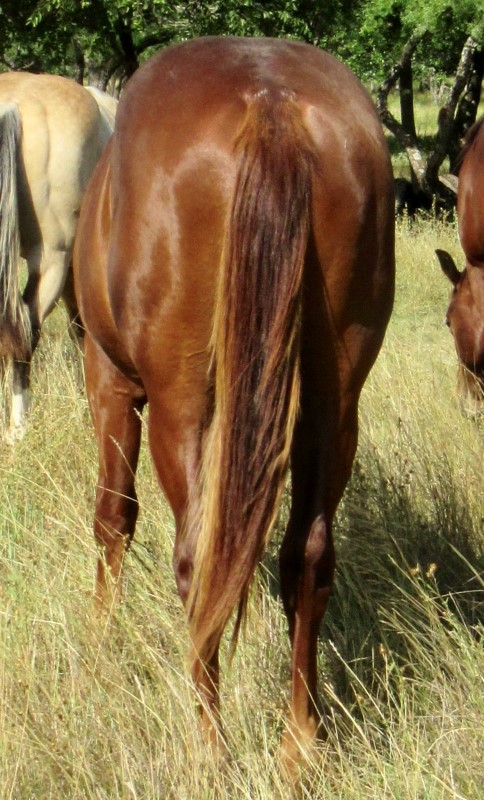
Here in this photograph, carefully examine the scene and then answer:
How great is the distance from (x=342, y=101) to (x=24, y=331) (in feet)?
11.9

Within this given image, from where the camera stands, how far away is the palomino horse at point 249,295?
2105mm

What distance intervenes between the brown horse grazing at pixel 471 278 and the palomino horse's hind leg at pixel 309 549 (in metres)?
2.35

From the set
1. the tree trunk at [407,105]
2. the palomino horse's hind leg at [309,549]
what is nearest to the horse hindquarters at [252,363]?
the palomino horse's hind leg at [309,549]

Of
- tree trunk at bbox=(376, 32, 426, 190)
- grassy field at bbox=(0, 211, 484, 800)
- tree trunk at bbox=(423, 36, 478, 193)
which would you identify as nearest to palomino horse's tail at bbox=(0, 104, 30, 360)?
grassy field at bbox=(0, 211, 484, 800)

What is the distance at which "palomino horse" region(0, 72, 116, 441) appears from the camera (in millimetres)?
5387

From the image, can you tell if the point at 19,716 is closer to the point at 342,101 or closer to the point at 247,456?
the point at 247,456

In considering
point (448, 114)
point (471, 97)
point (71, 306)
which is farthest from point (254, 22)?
point (71, 306)

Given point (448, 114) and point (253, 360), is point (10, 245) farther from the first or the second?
point (448, 114)

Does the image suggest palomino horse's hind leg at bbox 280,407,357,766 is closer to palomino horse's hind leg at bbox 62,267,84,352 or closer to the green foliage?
palomino horse's hind leg at bbox 62,267,84,352

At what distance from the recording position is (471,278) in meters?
5.54

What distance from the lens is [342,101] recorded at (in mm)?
2232

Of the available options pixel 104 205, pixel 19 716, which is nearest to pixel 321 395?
pixel 104 205

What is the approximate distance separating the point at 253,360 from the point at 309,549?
478mm

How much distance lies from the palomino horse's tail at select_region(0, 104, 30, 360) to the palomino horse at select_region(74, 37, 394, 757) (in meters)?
3.07
